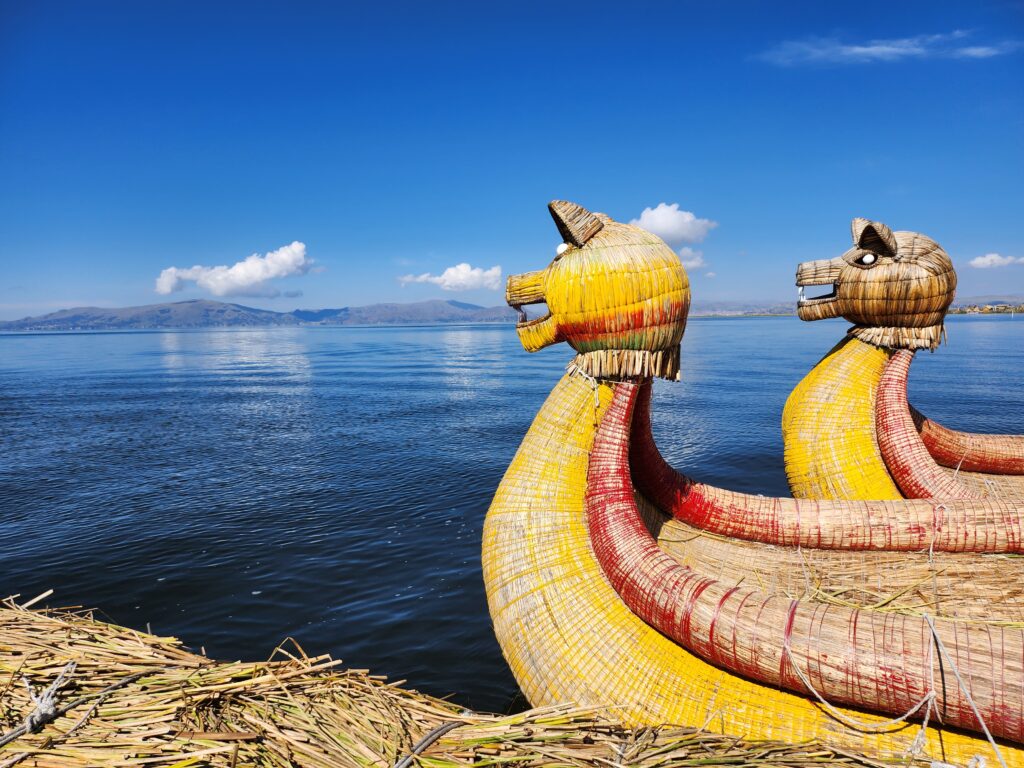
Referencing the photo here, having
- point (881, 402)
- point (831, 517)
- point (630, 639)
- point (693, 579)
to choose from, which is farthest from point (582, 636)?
point (881, 402)

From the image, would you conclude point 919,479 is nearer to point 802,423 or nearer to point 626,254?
point 802,423

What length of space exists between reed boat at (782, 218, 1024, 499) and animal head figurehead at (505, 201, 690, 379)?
164 inches

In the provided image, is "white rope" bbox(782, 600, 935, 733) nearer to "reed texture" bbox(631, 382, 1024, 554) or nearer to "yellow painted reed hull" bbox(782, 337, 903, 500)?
"reed texture" bbox(631, 382, 1024, 554)

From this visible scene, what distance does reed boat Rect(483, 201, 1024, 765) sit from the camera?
3.09 meters

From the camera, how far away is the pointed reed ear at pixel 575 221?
4375 mm

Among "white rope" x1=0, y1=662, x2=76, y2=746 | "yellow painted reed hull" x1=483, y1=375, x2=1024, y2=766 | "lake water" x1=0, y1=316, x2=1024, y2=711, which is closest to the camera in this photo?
"white rope" x1=0, y1=662, x2=76, y2=746

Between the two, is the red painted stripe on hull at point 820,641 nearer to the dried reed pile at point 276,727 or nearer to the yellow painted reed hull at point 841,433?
the dried reed pile at point 276,727

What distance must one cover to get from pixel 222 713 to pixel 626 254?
398cm

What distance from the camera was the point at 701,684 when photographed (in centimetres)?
371

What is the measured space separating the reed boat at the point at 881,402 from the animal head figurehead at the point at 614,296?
13.7ft

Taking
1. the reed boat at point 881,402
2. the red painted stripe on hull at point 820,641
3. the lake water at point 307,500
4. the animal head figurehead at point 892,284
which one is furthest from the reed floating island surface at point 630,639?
the animal head figurehead at point 892,284

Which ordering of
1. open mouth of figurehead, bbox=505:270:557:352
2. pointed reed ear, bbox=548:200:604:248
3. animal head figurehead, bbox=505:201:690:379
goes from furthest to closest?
1. open mouth of figurehead, bbox=505:270:557:352
2. pointed reed ear, bbox=548:200:604:248
3. animal head figurehead, bbox=505:201:690:379

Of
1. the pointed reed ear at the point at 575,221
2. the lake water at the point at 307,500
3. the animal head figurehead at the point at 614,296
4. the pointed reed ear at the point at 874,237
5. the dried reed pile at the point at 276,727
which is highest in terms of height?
the pointed reed ear at the point at 874,237

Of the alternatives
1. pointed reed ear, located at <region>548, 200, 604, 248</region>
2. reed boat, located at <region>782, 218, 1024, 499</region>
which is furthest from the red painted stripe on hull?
reed boat, located at <region>782, 218, 1024, 499</region>
